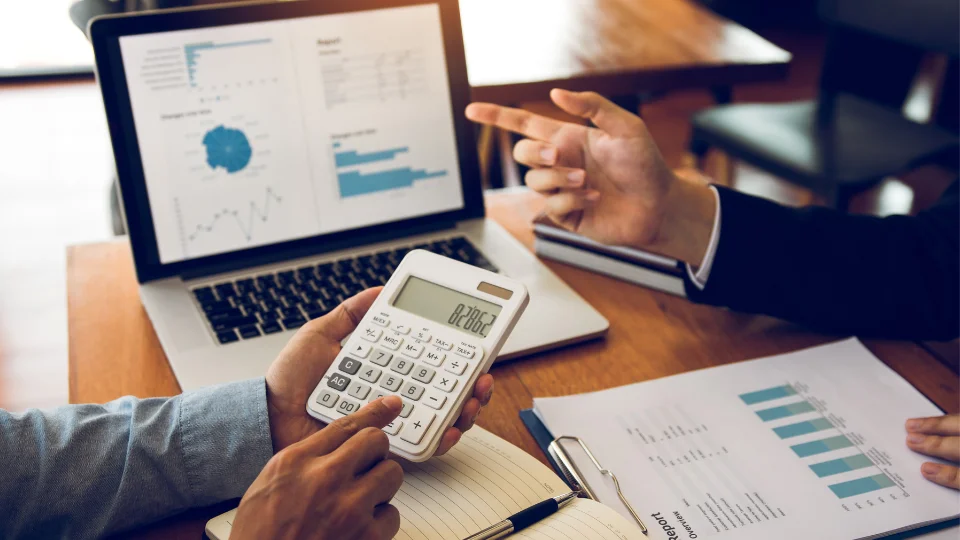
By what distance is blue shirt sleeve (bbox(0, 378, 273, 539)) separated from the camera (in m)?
0.62

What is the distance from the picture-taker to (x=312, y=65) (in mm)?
944

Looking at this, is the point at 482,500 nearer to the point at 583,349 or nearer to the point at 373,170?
the point at 583,349

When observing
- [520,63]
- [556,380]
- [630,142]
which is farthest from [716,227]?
[520,63]

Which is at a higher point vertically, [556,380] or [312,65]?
[312,65]

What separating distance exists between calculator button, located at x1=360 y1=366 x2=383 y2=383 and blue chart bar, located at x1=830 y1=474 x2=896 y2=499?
0.37 m

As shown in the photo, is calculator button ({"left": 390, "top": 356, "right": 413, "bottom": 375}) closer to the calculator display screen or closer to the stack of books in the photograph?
the calculator display screen

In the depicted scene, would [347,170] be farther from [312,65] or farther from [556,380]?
[556,380]

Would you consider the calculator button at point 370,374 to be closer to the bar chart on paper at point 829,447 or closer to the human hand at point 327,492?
the human hand at point 327,492

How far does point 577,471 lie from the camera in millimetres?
672

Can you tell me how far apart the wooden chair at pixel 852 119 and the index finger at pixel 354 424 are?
1414mm

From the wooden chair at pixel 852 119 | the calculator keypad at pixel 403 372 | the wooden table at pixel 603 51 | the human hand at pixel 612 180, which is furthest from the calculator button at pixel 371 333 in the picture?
the wooden chair at pixel 852 119

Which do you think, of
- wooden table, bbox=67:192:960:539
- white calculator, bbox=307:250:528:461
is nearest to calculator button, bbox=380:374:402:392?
white calculator, bbox=307:250:528:461

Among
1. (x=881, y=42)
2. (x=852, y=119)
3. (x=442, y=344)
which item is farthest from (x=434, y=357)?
(x=881, y=42)

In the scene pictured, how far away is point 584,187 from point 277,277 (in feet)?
1.12
